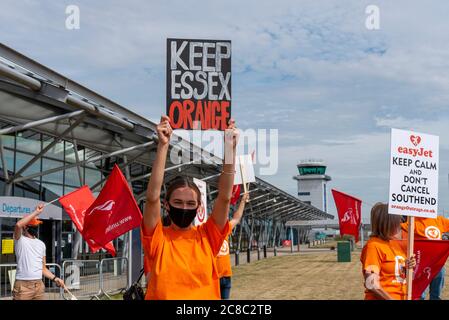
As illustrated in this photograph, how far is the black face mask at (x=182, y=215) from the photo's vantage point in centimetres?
396

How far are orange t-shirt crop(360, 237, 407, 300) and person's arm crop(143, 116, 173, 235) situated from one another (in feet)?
7.10

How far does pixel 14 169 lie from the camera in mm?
18078

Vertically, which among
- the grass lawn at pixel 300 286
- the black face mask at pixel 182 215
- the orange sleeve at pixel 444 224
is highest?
the black face mask at pixel 182 215

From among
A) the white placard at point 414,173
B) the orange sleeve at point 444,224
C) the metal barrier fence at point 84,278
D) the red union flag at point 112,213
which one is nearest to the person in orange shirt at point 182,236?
the white placard at point 414,173

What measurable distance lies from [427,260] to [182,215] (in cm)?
321

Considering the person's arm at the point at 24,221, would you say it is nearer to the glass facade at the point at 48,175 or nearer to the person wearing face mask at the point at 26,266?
the person wearing face mask at the point at 26,266

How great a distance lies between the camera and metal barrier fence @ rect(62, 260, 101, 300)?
15.9 m

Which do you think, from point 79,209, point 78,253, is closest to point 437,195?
point 79,209

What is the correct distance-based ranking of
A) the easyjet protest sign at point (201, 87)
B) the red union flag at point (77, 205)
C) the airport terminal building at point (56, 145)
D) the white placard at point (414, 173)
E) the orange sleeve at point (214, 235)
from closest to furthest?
the orange sleeve at point (214, 235) < the white placard at point (414, 173) < the easyjet protest sign at point (201, 87) < the red union flag at point (77, 205) < the airport terminal building at point (56, 145)

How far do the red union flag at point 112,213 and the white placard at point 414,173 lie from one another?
571 centimetres

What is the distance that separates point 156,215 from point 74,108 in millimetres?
10123

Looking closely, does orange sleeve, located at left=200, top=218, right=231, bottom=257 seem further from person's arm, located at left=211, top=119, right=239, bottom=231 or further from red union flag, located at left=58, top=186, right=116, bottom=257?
red union flag, located at left=58, top=186, right=116, bottom=257

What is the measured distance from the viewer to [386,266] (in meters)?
5.34

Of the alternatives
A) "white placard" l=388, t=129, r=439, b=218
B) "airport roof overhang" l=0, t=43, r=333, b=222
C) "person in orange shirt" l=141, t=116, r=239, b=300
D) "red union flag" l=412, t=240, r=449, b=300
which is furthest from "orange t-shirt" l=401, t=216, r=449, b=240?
"airport roof overhang" l=0, t=43, r=333, b=222
